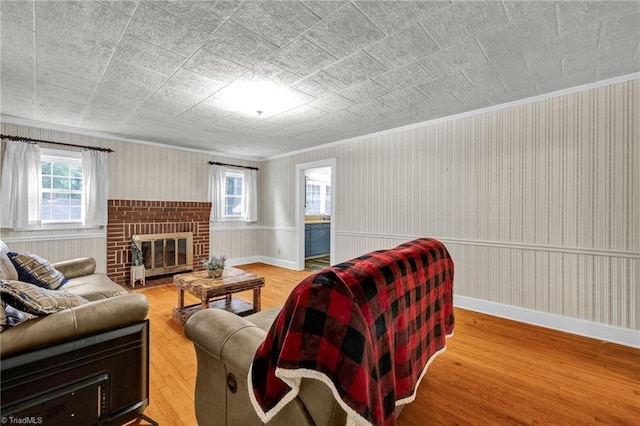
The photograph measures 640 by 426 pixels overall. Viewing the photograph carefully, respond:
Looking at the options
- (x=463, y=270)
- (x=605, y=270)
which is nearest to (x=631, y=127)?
(x=605, y=270)

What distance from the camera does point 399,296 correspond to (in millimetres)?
1263

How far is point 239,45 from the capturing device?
2.04 metres

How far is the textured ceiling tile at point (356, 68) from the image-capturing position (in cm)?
222

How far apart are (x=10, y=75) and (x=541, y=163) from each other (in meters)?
5.34

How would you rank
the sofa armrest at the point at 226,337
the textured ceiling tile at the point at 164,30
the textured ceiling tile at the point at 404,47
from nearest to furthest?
the sofa armrest at the point at 226,337
the textured ceiling tile at the point at 164,30
the textured ceiling tile at the point at 404,47

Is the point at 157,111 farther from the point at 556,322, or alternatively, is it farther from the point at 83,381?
the point at 556,322

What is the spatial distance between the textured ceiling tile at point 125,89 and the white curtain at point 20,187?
2133 millimetres

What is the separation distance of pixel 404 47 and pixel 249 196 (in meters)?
4.86

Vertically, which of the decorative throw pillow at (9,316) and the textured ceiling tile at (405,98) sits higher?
the textured ceiling tile at (405,98)

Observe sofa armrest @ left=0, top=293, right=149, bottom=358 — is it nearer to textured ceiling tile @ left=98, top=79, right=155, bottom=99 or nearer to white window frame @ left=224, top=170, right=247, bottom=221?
textured ceiling tile @ left=98, top=79, right=155, bottom=99

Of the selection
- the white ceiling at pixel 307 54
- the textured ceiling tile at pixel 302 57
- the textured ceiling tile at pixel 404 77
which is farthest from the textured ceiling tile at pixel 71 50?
the textured ceiling tile at pixel 404 77

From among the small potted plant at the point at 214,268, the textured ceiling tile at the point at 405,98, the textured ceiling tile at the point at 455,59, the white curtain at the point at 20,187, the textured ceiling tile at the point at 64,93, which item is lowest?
the small potted plant at the point at 214,268

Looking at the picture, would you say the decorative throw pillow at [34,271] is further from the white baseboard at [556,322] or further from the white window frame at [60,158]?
the white baseboard at [556,322]

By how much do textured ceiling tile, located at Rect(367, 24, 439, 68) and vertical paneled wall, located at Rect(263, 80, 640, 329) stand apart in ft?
5.65
